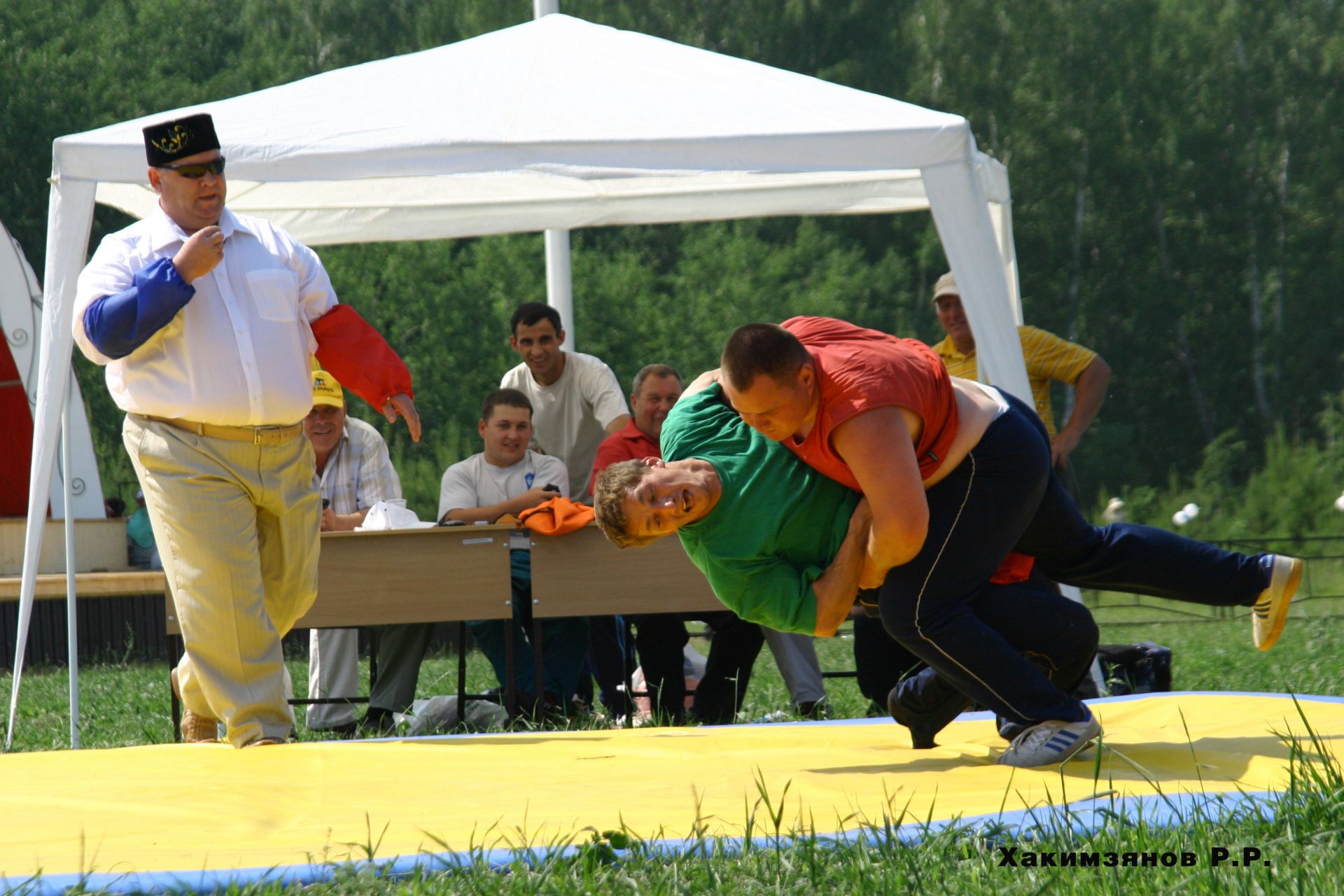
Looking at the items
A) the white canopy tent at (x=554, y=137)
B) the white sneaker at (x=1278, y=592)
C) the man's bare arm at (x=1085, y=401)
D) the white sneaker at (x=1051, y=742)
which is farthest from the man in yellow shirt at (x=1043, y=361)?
the white sneaker at (x=1051, y=742)

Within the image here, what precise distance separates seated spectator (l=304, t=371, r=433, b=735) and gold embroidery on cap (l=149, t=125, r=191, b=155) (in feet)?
5.70

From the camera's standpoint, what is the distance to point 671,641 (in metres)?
5.30

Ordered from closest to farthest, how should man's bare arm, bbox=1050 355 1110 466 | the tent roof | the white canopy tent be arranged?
the white canopy tent, the tent roof, man's bare arm, bbox=1050 355 1110 466

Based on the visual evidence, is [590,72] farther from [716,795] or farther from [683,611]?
[716,795]

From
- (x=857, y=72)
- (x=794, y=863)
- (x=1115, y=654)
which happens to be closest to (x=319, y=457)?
(x=1115, y=654)

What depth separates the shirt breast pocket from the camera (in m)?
3.86

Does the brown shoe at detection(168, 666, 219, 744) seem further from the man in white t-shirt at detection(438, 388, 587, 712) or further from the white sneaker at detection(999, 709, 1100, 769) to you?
the white sneaker at detection(999, 709, 1100, 769)

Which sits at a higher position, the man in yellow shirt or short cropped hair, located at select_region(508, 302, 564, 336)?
short cropped hair, located at select_region(508, 302, 564, 336)

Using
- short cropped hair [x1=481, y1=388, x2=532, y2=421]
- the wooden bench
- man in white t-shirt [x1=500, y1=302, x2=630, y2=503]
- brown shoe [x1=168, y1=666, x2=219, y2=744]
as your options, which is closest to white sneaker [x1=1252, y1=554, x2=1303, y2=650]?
brown shoe [x1=168, y1=666, x2=219, y2=744]

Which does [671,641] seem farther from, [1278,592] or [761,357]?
[761,357]

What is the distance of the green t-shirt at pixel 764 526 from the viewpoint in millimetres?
2891

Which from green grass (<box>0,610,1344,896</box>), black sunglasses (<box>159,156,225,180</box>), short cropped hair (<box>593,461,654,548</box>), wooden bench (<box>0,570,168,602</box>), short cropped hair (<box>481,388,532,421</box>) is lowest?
wooden bench (<box>0,570,168,602</box>)

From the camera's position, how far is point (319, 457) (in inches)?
223

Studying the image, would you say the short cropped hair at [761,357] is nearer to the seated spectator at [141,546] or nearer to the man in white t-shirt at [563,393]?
the man in white t-shirt at [563,393]
